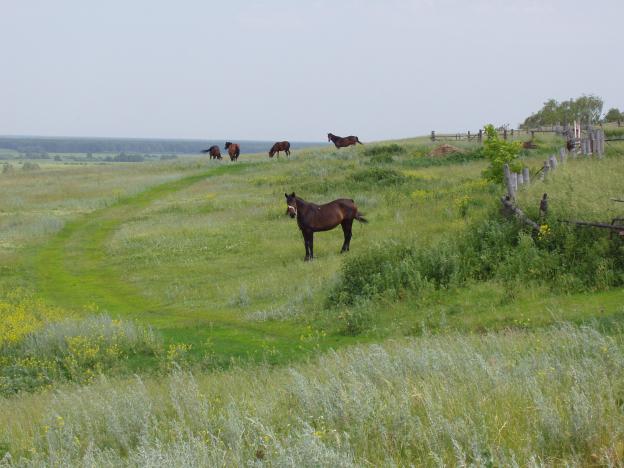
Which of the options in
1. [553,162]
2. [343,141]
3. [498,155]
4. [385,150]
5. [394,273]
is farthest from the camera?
[343,141]

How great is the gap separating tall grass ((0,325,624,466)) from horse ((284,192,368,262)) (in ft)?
40.6

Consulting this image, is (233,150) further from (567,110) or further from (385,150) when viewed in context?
(567,110)

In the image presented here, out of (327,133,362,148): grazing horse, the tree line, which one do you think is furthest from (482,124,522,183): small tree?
the tree line

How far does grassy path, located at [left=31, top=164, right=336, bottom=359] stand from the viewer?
13578 mm

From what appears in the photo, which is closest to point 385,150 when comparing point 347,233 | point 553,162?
point 553,162

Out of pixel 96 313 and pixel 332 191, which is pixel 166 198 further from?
pixel 96 313

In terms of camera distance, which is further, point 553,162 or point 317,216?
point 553,162

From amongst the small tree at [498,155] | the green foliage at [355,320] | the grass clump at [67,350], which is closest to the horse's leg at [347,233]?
the small tree at [498,155]

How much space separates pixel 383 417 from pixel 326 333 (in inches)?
315

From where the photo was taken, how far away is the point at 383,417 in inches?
236

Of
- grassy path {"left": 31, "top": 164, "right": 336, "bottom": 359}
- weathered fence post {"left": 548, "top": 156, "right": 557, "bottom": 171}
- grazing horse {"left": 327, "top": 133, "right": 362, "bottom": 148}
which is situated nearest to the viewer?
grassy path {"left": 31, "top": 164, "right": 336, "bottom": 359}

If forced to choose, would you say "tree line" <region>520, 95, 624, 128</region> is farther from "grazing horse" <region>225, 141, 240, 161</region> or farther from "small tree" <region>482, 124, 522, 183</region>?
"small tree" <region>482, 124, 522, 183</region>

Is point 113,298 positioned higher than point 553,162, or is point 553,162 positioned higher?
point 553,162

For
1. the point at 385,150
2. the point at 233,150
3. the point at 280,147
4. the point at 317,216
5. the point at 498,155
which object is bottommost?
the point at 317,216
